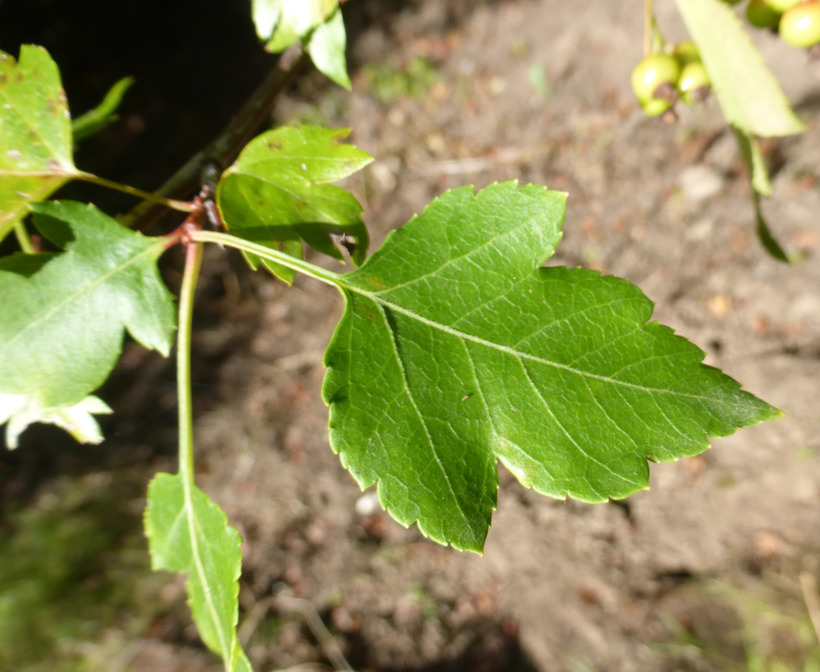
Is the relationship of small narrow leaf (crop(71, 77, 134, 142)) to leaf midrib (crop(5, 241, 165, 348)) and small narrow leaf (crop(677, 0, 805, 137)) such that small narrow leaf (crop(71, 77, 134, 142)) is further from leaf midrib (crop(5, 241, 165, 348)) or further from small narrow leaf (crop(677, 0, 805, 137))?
small narrow leaf (crop(677, 0, 805, 137))

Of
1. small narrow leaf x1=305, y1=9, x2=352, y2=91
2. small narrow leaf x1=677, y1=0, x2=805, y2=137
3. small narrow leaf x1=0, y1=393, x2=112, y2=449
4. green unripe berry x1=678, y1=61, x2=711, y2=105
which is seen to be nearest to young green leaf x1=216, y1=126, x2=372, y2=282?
small narrow leaf x1=305, y1=9, x2=352, y2=91

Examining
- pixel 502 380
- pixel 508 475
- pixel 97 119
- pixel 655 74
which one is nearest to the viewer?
pixel 502 380

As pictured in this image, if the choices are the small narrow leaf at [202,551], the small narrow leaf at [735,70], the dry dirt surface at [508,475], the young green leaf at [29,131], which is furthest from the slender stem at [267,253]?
the dry dirt surface at [508,475]

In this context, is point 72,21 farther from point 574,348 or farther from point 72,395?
point 574,348

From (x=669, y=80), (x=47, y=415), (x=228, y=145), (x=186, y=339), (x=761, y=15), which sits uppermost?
(x=761, y=15)

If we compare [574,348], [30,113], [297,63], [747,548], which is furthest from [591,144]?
[30,113]

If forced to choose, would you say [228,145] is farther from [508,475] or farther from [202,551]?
[508,475]

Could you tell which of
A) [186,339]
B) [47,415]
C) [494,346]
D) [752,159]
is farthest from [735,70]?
[47,415]
